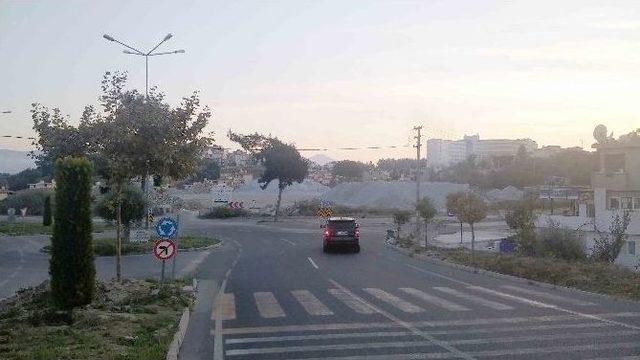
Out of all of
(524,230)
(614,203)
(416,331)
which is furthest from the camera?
(614,203)

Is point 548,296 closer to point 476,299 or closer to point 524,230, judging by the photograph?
point 476,299

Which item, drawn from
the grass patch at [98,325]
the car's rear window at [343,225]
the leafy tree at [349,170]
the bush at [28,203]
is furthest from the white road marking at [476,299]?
the leafy tree at [349,170]

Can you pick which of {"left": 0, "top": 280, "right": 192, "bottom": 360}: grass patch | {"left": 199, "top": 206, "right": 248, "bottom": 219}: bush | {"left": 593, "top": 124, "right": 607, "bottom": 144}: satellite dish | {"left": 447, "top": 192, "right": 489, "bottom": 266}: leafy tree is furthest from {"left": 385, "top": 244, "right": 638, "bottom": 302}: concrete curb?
{"left": 199, "top": 206, "right": 248, "bottom": 219}: bush

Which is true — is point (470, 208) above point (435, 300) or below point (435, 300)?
above

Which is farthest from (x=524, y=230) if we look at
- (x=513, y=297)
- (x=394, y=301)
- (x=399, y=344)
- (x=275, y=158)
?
(x=275, y=158)

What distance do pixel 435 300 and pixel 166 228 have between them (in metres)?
7.75

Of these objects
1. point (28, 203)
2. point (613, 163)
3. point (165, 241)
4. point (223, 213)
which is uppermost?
point (613, 163)

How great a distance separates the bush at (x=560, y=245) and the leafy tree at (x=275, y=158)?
43915mm

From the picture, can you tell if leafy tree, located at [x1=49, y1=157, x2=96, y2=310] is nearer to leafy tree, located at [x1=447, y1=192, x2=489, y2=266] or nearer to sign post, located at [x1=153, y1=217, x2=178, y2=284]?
sign post, located at [x1=153, y1=217, x2=178, y2=284]

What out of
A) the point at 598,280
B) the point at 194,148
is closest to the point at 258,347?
the point at 194,148

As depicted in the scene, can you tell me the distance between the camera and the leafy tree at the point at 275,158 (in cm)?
7444

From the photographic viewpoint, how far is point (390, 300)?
18266 millimetres

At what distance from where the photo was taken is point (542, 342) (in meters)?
12.1

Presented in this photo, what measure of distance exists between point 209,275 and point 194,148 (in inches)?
278
